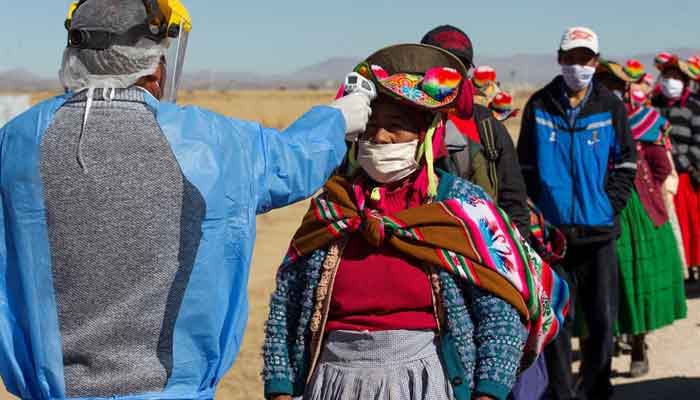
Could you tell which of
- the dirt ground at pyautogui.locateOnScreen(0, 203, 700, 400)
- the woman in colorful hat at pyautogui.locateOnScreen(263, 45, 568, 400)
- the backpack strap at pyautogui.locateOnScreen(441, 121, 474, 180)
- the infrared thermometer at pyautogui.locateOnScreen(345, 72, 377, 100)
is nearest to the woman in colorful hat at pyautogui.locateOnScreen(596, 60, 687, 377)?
the dirt ground at pyautogui.locateOnScreen(0, 203, 700, 400)

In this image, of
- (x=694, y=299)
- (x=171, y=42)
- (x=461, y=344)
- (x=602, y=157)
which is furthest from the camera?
(x=694, y=299)

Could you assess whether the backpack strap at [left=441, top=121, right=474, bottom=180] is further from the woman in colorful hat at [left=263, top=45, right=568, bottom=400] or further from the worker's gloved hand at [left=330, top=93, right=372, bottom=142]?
the worker's gloved hand at [left=330, top=93, right=372, bottom=142]

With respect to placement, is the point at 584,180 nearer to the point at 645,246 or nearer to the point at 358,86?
the point at 645,246

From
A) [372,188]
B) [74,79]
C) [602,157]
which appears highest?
[74,79]

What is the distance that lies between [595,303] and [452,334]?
11.5 ft

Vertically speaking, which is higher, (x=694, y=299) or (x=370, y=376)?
(x=370, y=376)

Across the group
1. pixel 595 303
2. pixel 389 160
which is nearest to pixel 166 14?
pixel 389 160

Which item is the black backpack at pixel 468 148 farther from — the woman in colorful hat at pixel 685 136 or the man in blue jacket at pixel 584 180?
the woman in colorful hat at pixel 685 136

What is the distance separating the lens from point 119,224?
3.04 metres

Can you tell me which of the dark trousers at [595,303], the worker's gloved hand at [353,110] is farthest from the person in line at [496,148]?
the worker's gloved hand at [353,110]

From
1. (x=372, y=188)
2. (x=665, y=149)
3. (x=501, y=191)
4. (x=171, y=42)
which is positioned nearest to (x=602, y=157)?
(x=501, y=191)

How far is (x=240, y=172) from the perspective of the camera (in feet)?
10.4

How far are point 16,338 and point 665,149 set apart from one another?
721 centimetres

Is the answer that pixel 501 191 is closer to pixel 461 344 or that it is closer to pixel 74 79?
pixel 461 344
